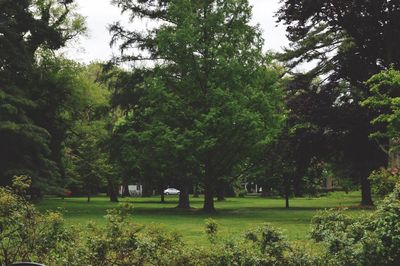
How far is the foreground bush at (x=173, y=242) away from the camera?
6.03 m

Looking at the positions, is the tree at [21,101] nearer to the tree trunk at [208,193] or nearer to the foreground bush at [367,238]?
the tree trunk at [208,193]

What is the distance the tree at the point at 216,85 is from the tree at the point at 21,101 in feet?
20.8

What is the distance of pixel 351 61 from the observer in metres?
22.8

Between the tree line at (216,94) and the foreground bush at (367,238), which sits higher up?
the tree line at (216,94)

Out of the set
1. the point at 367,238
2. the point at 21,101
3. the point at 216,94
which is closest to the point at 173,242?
the point at 367,238

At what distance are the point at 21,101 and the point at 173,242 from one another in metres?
21.0

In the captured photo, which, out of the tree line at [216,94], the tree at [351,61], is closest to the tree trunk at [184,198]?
the tree line at [216,94]

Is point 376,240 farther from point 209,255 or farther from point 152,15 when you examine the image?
point 152,15

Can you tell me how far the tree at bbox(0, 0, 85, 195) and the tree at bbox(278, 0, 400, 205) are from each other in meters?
13.3

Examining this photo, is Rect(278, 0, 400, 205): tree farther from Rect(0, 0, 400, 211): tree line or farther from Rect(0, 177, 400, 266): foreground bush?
Rect(0, 177, 400, 266): foreground bush

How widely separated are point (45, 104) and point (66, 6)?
28.5ft

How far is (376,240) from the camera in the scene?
19.3ft

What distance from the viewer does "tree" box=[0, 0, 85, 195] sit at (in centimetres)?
2531

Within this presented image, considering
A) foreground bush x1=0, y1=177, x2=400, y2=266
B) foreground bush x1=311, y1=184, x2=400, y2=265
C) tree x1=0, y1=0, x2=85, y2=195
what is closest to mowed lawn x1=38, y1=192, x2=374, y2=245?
foreground bush x1=0, y1=177, x2=400, y2=266
